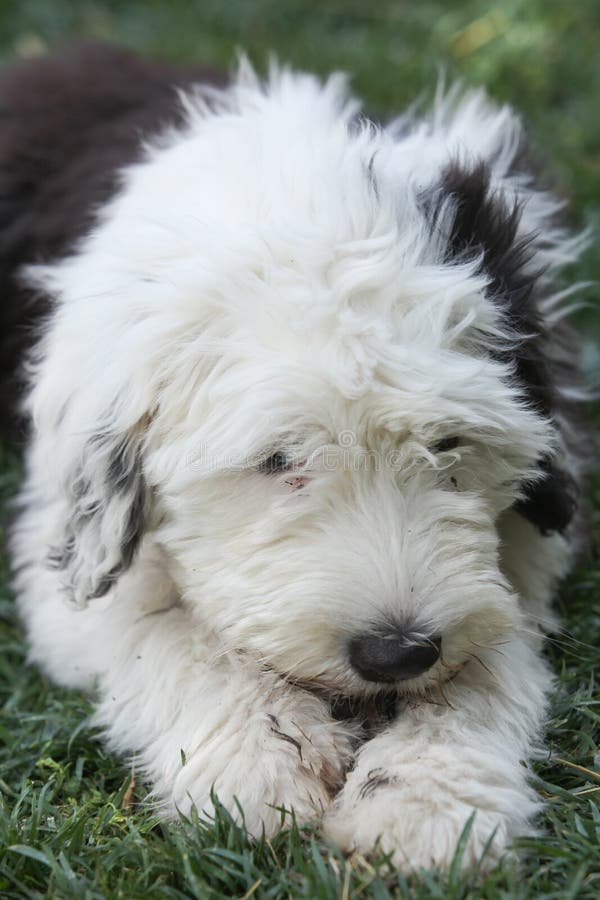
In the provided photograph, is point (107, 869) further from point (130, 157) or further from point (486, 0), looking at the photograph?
point (486, 0)

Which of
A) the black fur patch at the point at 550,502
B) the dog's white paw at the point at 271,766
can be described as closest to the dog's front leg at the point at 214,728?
the dog's white paw at the point at 271,766

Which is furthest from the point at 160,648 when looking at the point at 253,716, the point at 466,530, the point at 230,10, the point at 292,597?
the point at 230,10

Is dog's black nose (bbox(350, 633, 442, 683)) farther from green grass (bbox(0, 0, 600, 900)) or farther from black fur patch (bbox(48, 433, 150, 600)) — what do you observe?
black fur patch (bbox(48, 433, 150, 600))

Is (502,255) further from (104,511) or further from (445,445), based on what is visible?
(104,511)

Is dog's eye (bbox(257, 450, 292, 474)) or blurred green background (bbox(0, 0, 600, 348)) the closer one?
dog's eye (bbox(257, 450, 292, 474))

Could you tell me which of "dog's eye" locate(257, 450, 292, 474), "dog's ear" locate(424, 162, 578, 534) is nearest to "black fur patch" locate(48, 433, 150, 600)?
"dog's eye" locate(257, 450, 292, 474)

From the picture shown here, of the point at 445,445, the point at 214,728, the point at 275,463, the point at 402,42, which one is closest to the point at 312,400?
the point at 275,463

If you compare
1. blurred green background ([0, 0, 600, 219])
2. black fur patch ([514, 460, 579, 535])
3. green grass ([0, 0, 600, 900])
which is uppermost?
blurred green background ([0, 0, 600, 219])

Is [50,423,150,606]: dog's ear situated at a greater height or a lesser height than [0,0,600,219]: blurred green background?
lesser
